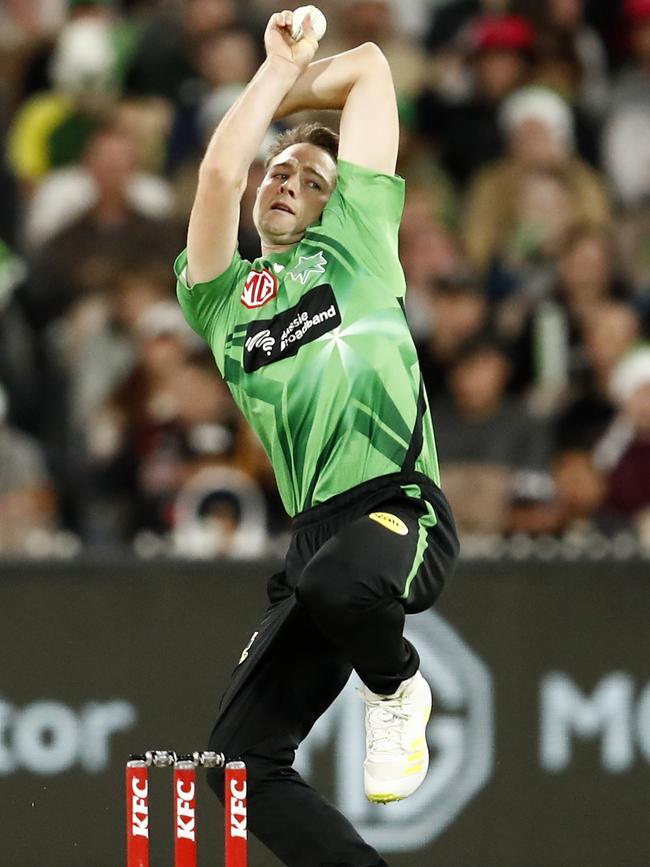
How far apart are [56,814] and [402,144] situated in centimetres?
450

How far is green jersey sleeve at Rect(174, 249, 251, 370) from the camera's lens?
5391 mm

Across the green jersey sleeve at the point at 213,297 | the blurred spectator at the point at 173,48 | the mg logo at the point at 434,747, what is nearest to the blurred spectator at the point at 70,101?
the blurred spectator at the point at 173,48

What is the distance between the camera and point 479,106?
10.6 m

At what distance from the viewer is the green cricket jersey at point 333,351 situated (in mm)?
5090

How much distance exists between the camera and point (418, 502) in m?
5.09

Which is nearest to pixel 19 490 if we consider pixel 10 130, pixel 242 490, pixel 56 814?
pixel 242 490

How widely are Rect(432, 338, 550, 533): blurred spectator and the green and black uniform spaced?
3275 mm

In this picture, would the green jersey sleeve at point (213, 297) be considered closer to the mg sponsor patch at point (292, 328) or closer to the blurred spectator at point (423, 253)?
the mg sponsor patch at point (292, 328)

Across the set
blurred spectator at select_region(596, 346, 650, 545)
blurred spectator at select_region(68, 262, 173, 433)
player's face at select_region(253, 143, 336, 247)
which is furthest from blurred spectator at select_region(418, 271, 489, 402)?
player's face at select_region(253, 143, 336, 247)

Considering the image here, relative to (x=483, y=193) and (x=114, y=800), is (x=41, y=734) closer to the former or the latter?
(x=114, y=800)

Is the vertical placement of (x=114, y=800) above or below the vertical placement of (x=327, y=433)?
below

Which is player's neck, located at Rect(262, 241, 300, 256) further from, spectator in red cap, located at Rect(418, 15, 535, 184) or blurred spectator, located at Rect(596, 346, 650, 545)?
spectator in red cap, located at Rect(418, 15, 535, 184)

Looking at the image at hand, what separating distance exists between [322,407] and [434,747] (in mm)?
2905

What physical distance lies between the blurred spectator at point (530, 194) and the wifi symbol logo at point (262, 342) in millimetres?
4889
